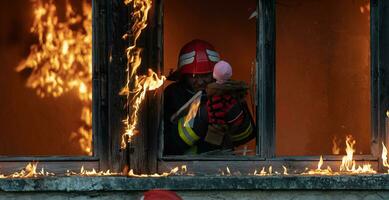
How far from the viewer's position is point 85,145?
6359mm

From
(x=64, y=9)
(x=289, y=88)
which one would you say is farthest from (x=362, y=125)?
(x=64, y=9)

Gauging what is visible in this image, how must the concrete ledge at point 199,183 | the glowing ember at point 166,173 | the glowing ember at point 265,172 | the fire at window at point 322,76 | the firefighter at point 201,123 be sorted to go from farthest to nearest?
the fire at window at point 322,76, the firefighter at point 201,123, the glowing ember at point 265,172, the glowing ember at point 166,173, the concrete ledge at point 199,183

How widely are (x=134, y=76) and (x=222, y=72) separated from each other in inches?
25.3

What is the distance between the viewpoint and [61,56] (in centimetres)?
668

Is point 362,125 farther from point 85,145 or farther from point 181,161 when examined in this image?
point 85,145

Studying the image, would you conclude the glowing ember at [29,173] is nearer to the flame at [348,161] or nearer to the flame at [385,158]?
the flame at [348,161]

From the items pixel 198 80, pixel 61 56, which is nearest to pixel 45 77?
pixel 61 56

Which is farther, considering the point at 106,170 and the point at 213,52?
the point at 213,52

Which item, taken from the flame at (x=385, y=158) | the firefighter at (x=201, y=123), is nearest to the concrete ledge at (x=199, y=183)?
the flame at (x=385, y=158)

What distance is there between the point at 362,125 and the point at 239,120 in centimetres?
88

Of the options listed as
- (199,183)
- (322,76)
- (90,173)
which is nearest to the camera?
(199,183)

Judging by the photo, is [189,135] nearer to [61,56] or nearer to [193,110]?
[193,110]

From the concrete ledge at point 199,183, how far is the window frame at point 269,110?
238mm

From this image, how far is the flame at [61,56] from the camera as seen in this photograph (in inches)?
254
